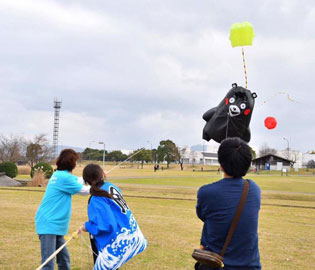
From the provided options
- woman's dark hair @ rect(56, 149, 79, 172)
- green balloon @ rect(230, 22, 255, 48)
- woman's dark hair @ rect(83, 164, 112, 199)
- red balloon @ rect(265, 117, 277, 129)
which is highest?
green balloon @ rect(230, 22, 255, 48)

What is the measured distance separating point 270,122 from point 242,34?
6.20 feet

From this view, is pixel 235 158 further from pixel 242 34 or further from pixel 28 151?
pixel 28 151

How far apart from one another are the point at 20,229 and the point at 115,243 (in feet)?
18.2

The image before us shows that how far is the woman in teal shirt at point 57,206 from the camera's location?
4.04 metres

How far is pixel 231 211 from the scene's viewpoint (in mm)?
2514

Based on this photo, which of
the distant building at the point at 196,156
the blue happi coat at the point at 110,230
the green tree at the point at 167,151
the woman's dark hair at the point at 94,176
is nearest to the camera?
the blue happi coat at the point at 110,230

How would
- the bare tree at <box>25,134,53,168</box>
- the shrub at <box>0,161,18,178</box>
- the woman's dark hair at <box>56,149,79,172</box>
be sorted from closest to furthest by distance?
1. the woman's dark hair at <box>56,149,79,172</box>
2. the shrub at <box>0,161,18,178</box>
3. the bare tree at <box>25,134,53,168</box>

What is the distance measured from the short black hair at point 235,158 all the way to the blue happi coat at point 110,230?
4.76 ft

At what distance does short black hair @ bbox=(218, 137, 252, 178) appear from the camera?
8.54 ft

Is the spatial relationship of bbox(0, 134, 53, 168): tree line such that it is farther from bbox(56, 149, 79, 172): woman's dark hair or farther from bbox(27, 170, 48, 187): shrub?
bbox(56, 149, 79, 172): woman's dark hair

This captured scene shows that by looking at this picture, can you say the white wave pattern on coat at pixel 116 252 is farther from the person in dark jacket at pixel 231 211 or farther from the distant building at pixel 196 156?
the distant building at pixel 196 156

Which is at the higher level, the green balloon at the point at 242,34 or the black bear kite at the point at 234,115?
the green balloon at the point at 242,34

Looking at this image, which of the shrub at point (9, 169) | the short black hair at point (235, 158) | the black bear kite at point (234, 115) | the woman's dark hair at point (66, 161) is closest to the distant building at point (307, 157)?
the shrub at point (9, 169)

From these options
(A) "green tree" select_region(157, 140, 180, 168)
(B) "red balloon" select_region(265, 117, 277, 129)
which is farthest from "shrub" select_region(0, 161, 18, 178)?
(A) "green tree" select_region(157, 140, 180, 168)
